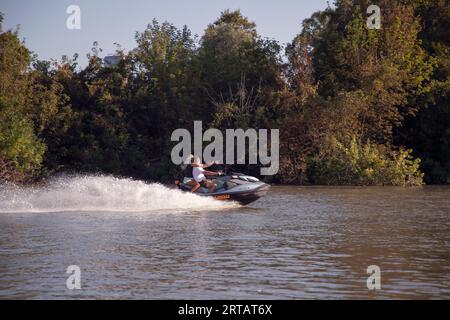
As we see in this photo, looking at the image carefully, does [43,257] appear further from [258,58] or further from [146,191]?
[258,58]

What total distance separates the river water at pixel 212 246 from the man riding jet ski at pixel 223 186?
0.32 m

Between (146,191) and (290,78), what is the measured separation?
18.3 metres

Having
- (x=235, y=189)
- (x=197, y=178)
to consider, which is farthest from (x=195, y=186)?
(x=235, y=189)

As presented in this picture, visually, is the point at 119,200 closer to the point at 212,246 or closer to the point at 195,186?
the point at 195,186

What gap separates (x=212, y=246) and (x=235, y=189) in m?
7.91

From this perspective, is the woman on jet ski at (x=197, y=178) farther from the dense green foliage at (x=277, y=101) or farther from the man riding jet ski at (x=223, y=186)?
the dense green foliage at (x=277, y=101)

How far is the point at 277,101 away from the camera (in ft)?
123

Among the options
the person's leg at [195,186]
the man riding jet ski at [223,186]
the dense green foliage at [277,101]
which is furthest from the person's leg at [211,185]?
the dense green foliage at [277,101]

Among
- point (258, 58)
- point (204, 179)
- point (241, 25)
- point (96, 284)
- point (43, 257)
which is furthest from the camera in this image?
point (241, 25)

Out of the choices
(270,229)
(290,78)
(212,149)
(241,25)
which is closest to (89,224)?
(270,229)

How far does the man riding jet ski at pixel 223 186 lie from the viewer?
2173cm

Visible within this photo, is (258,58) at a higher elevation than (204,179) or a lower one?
higher

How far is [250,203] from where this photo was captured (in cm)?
2345

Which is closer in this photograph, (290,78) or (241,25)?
(290,78)
